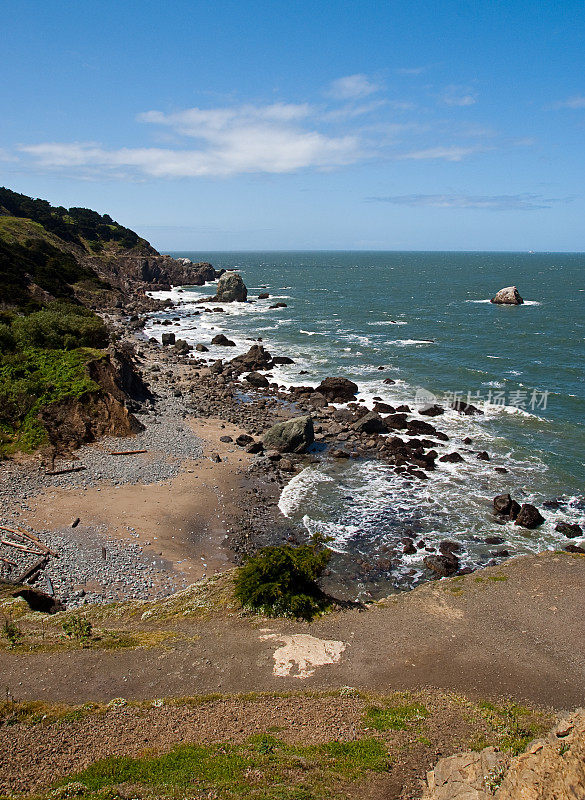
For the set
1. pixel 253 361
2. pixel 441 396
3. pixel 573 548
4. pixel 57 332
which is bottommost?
pixel 573 548

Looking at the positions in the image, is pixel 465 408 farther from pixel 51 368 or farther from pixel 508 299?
pixel 508 299

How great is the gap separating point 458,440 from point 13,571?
31392 millimetres

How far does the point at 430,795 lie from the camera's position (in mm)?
9844

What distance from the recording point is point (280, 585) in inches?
710

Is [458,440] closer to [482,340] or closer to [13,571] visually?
[13,571]

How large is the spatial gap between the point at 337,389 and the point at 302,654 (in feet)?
112

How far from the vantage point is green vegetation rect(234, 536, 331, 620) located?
17922 mm

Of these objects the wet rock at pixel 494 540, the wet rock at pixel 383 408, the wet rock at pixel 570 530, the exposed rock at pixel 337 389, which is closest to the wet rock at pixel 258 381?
the exposed rock at pixel 337 389

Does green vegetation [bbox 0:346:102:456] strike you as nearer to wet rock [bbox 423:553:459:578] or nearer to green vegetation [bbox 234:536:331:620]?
green vegetation [bbox 234:536:331:620]

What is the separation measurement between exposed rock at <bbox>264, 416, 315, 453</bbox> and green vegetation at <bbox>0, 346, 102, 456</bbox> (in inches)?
527

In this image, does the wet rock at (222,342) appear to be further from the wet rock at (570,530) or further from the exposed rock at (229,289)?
the wet rock at (570,530)

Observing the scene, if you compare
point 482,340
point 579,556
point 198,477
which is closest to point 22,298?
point 198,477

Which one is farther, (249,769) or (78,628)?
(78,628)

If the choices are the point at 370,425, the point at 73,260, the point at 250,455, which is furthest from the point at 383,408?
the point at 73,260
